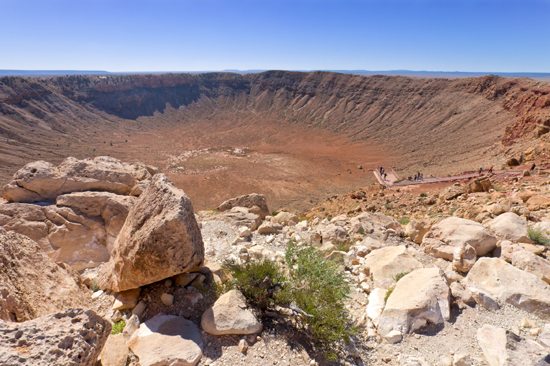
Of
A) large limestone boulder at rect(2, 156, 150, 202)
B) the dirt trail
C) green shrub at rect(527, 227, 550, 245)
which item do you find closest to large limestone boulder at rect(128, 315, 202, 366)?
large limestone boulder at rect(2, 156, 150, 202)

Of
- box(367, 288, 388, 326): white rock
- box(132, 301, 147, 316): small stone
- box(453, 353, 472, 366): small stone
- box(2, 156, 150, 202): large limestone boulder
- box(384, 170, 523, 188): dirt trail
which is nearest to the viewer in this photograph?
box(453, 353, 472, 366): small stone

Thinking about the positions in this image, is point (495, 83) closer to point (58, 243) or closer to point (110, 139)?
point (58, 243)

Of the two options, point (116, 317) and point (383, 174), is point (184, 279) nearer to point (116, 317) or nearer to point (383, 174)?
point (116, 317)

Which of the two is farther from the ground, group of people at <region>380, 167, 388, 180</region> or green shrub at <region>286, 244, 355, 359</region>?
green shrub at <region>286, 244, 355, 359</region>

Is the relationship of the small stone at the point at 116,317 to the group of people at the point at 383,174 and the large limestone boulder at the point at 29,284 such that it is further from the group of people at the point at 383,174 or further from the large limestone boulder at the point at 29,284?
the group of people at the point at 383,174

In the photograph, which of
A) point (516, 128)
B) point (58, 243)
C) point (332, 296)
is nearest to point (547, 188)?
point (332, 296)

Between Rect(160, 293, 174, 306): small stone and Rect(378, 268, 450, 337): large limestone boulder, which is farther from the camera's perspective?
Rect(160, 293, 174, 306): small stone

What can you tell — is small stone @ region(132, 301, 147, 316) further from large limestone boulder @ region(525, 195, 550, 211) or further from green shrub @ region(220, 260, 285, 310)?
large limestone boulder @ region(525, 195, 550, 211)
